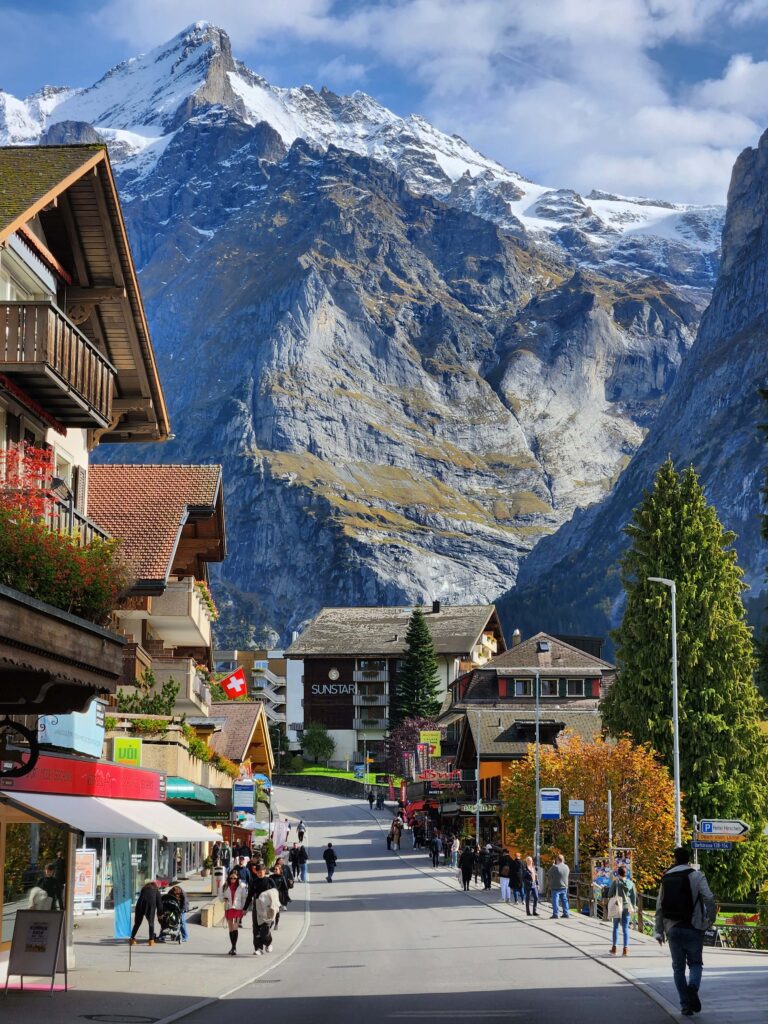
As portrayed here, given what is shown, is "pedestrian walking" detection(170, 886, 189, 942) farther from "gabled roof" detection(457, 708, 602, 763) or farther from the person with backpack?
"gabled roof" detection(457, 708, 602, 763)

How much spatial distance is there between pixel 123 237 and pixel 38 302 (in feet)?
15.2

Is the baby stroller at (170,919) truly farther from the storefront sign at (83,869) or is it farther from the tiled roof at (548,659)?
the tiled roof at (548,659)

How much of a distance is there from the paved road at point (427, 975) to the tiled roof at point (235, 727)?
31.2 feet

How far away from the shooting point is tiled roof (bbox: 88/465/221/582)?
33.9 m

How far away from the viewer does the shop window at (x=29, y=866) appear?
21328mm

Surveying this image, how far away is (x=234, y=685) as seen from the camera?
51781mm

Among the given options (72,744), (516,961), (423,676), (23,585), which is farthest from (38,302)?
(423,676)

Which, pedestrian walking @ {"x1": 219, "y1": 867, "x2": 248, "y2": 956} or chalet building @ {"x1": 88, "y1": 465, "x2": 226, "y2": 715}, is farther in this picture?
chalet building @ {"x1": 88, "y1": 465, "x2": 226, "y2": 715}

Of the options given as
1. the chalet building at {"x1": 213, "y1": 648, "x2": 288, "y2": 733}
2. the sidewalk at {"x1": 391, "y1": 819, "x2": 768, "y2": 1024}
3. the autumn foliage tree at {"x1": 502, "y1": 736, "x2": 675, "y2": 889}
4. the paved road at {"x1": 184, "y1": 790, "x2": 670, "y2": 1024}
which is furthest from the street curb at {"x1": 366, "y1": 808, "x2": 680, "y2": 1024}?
the chalet building at {"x1": 213, "y1": 648, "x2": 288, "y2": 733}

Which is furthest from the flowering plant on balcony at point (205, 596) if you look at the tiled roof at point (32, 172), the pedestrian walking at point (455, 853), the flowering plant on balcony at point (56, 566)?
the pedestrian walking at point (455, 853)

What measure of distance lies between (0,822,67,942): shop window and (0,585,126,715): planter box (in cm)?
648

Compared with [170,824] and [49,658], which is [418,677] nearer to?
[170,824]

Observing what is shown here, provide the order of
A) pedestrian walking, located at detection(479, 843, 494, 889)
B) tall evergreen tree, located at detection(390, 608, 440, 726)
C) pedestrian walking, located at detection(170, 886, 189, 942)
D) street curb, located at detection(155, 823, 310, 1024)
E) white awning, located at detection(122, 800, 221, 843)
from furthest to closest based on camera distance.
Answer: tall evergreen tree, located at detection(390, 608, 440, 726)
pedestrian walking, located at detection(479, 843, 494, 889)
pedestrian walking, located at detection(170, 886, 189, 942)
white awning, located at detection(122, 800, 221, 843)
street curb, located at detection(155, 823, 310, 1024)

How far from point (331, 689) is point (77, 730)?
12562cm
